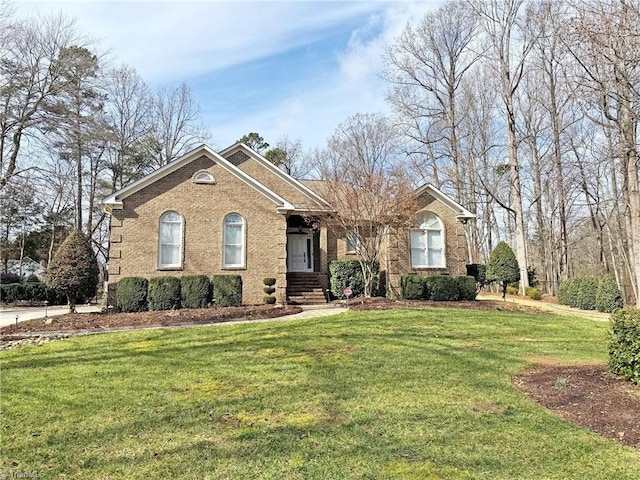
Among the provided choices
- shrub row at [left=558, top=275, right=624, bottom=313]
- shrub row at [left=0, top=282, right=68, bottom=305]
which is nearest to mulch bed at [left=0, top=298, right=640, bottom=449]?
shrub row at [left=0, top=282, right=68, bottom=305]

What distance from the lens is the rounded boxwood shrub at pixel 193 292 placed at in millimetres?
14602

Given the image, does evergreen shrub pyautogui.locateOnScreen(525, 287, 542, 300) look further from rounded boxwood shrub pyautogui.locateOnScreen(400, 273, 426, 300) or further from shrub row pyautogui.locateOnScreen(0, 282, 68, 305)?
shrub row pyautogui.locateOnScreen(0, 282, 68, 305)

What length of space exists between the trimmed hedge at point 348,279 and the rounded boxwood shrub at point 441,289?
2393mm

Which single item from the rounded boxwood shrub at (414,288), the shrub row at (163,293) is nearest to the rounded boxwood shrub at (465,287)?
the rounded boxwood shrub at (414,288)

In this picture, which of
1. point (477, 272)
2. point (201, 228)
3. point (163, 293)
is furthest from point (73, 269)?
point (477, 272)

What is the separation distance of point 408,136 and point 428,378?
2797 cm

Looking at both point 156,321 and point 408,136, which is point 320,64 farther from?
point 408,136

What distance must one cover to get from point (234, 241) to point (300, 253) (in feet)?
15.1

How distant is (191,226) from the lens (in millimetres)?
16203

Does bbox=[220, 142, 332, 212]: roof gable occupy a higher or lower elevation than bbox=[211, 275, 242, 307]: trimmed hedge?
higher

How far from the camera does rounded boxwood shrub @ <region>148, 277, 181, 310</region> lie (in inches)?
568

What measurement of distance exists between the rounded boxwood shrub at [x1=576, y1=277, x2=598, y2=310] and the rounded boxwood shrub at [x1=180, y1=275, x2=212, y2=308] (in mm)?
15796

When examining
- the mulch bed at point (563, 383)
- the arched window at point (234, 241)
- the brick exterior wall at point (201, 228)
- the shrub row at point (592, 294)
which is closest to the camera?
the mulch bed at point (563, 383)

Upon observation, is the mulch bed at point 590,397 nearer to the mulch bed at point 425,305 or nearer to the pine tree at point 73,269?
the mulch bed at point 425,305
